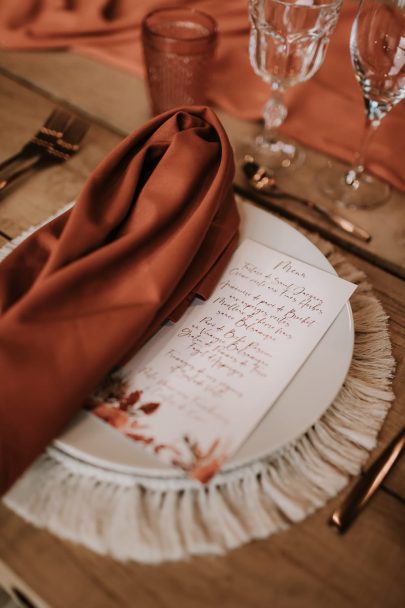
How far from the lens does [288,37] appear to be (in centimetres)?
63

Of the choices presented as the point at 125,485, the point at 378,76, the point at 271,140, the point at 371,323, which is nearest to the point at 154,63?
the point at 271,140

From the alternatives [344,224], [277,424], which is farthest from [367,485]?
[344,224]

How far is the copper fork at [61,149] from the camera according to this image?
2.19 ft

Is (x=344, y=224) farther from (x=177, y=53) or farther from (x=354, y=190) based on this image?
(x=177, y=53)

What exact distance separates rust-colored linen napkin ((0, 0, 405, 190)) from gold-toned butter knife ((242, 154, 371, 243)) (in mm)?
122

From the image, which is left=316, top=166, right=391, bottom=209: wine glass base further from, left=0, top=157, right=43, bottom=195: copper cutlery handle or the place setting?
left=0, top=157, right=43, bottom=195: copper cutlery handle

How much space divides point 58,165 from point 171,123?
0.23 m

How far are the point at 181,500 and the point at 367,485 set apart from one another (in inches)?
→ 5.7

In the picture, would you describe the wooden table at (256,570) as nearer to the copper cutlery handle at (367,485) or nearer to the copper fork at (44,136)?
the copper cutlery handle at (367,485)

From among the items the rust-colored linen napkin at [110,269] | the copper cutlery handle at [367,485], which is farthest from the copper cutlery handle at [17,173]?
the copper cutlery handle at [367,485]

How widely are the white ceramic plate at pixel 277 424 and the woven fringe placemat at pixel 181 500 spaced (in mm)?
16

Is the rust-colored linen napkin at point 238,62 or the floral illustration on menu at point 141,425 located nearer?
the floral illustration on menu at point 141,425

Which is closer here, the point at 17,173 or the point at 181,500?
the point at 181,500

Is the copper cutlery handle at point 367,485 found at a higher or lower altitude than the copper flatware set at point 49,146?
lower
